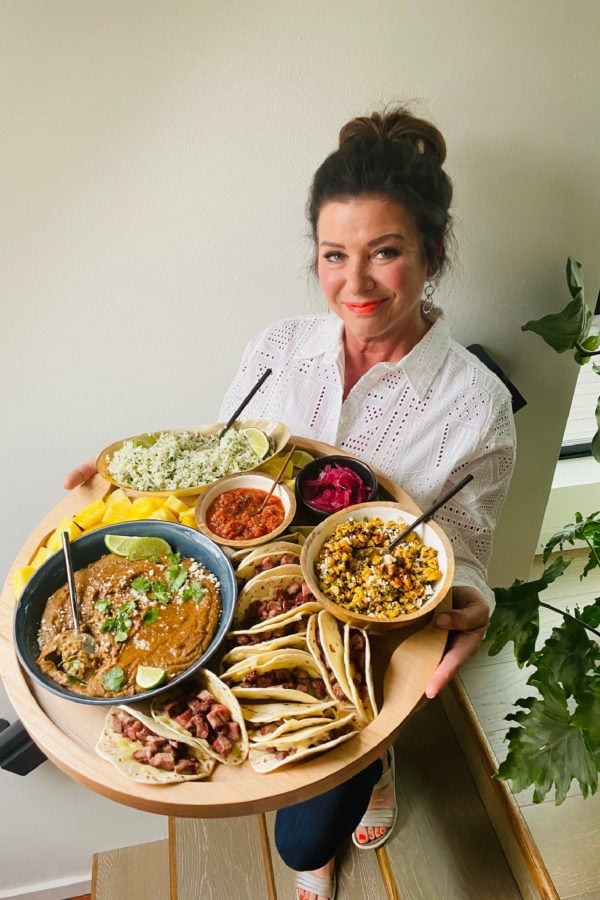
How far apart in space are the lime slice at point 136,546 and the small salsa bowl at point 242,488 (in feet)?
0.35

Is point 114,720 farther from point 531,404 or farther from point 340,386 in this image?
point 531,404

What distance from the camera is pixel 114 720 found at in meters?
1.21

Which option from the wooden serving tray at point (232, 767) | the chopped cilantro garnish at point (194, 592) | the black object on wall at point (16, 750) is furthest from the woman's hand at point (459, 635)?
the black object on wall at point (16, 750)

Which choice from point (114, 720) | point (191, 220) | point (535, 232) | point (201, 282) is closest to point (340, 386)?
point (201, 282)

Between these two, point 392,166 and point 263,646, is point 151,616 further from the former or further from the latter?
point 392,166

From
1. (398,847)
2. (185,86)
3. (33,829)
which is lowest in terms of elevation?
(33,829)

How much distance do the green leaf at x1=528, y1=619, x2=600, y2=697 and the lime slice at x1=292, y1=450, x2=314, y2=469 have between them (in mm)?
850

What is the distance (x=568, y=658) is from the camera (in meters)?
1.73

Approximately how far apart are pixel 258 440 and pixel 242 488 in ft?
0.62

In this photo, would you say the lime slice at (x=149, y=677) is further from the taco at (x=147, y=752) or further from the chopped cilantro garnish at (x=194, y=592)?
the chopped cilantro garnish at (x=194, y=592)

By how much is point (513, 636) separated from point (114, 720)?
1144 millimetres

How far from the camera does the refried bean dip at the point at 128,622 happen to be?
1264mm

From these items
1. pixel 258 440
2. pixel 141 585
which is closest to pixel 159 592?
pixel 141 585

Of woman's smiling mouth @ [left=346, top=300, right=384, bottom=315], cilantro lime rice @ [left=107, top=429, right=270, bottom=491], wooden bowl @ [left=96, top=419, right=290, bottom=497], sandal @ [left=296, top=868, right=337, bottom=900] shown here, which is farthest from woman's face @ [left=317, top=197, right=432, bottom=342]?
sandal @ [left=296, top=868, right=337, bottom=900]
